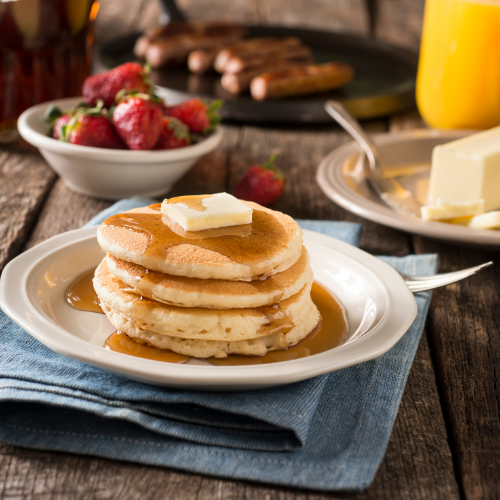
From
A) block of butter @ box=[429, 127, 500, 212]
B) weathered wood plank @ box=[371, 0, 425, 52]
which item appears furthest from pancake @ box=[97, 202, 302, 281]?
weathered wood plank @ box=[371, 0, 425, 52]

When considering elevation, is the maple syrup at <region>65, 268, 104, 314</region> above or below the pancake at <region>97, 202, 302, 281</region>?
below

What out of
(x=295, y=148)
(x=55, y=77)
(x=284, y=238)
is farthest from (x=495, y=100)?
(x=55, y=77)

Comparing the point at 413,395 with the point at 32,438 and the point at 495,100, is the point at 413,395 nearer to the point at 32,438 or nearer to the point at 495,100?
the point at 32,438

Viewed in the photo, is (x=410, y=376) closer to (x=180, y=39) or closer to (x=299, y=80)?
(x=299, y=80)

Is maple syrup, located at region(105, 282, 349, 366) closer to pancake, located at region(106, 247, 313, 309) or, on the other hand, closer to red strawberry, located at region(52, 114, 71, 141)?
pancake, located at region(106, 247, 313, 309)

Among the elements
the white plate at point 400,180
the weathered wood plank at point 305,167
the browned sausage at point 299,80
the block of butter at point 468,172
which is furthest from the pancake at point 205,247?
the browned sausage at point 299,80

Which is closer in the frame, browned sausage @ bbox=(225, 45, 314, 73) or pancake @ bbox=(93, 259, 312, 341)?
pancake @ bbox=(93, 259, 312, 341)

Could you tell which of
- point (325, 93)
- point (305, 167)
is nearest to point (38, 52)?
point (305, 167)

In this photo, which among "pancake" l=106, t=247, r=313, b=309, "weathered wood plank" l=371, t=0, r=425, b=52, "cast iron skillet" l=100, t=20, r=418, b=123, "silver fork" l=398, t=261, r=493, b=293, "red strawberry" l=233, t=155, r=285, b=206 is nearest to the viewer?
"pancake" l=106, t=247, r=313, b=309

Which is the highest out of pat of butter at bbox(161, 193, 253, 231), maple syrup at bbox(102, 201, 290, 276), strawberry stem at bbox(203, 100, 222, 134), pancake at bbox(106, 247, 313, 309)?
pat of butter at bbox(161, 193, 253, 231)
